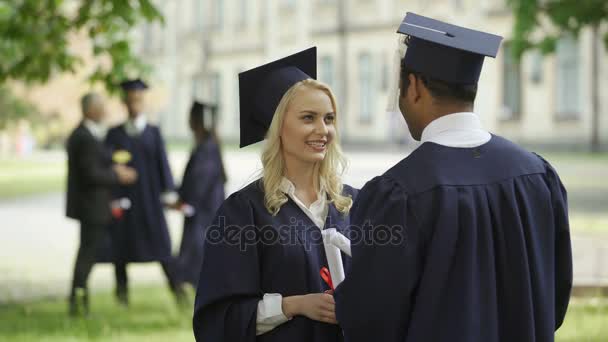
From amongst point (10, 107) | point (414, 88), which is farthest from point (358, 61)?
point (414, 88)

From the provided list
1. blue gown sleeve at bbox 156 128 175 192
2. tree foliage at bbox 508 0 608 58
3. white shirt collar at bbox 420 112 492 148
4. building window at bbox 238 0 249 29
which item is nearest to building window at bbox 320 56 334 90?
building window at bbox 238 0 249 29

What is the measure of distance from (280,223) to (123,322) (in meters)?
4.79

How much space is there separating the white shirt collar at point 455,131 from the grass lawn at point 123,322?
4.37 metres

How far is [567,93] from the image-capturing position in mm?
32281

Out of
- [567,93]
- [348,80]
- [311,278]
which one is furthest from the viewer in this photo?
[348,80]

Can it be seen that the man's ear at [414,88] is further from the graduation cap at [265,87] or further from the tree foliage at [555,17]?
the tree foliage at [555,17]

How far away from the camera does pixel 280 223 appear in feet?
11.1

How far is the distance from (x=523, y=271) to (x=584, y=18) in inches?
550

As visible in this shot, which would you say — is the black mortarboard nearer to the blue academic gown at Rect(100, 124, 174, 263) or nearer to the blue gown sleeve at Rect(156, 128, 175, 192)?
the blue academic gown at Rect(100, 124, 174, 263)

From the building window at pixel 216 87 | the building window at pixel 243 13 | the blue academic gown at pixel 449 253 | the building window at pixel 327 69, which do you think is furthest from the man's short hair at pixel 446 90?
the building window at pixel 216 87

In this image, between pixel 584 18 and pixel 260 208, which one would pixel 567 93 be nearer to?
pixel 584 18

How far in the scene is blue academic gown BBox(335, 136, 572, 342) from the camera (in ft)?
9.15

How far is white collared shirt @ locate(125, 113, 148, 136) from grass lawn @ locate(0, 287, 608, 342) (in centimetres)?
156

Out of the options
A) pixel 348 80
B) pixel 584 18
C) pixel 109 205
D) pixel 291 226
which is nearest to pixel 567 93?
pixel 348 80
